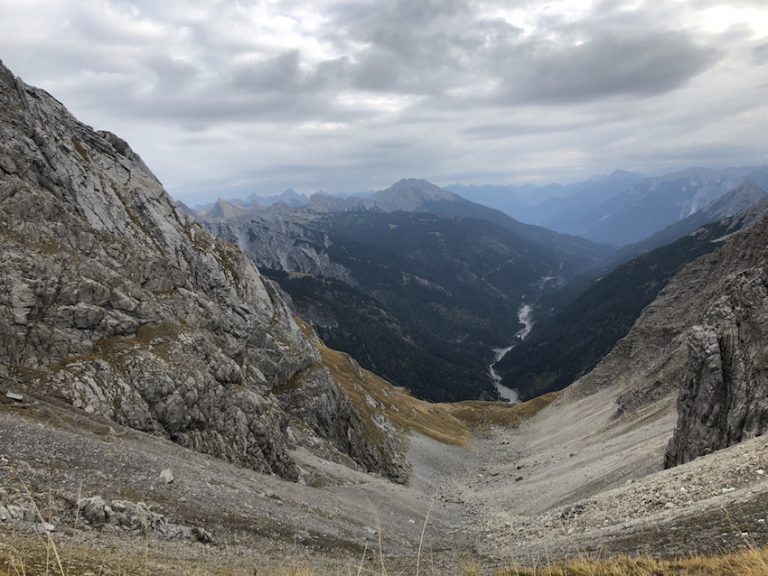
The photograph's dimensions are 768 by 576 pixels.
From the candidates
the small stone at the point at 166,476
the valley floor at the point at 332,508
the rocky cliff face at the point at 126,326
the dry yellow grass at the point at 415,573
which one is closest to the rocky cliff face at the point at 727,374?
the valley floor at the point at 332,508

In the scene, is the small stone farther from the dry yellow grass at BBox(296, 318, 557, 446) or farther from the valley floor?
the dry yellow grass at BBox(296, 318, 557, 446)

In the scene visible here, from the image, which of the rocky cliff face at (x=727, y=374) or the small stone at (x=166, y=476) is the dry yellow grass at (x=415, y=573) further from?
the rocky cliff face at (x=727, y=374)

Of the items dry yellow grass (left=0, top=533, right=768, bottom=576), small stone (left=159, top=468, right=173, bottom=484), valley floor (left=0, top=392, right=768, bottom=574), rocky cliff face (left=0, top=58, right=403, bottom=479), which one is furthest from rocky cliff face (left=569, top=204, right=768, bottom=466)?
small stone (left=159, top=468, right=173, bottom=484)

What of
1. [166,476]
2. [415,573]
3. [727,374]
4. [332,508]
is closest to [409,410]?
[332,508]

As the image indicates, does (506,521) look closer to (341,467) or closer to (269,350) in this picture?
(341,467)

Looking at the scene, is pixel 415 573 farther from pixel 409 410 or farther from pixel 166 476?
pixel 409 410

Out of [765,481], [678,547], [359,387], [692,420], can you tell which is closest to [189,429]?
[678,547]
